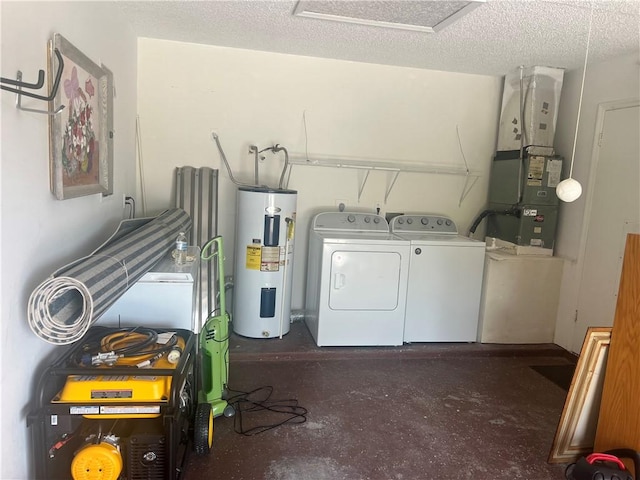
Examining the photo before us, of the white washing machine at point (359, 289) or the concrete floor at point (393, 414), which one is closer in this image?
the concrete floor at point (393, 414)

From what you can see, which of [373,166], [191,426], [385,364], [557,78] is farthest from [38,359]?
[557,78]

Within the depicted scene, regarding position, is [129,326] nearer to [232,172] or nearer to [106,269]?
[106,269]

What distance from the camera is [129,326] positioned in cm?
223

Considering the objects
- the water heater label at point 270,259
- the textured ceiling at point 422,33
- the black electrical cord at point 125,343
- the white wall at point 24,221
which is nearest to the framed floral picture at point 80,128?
the white wall at point 24,221

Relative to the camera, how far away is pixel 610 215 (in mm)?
3408

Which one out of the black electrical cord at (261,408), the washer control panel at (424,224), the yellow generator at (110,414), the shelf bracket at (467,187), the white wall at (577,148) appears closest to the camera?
the yellow generator at (110,414)

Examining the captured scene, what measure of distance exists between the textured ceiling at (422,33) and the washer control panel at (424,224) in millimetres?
1300

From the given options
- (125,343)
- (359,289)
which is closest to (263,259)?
(359,289)

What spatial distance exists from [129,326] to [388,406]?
1590 mm

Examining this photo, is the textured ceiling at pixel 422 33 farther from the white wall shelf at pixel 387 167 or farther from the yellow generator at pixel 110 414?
the yellow generator at pixel 110 414

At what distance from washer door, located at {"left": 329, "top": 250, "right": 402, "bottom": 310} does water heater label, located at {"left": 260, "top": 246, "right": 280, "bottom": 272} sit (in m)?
0.44

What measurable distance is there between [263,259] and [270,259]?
0.05 m

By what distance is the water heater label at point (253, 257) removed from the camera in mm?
3523

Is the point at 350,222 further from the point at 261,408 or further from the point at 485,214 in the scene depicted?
the point at 261,408
